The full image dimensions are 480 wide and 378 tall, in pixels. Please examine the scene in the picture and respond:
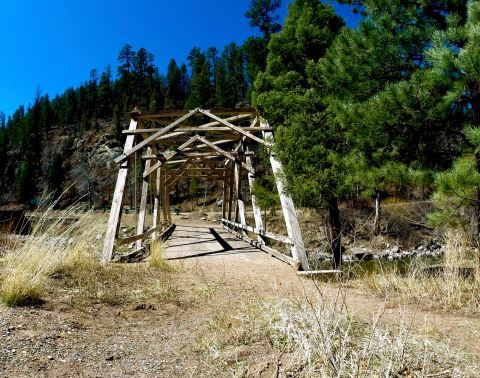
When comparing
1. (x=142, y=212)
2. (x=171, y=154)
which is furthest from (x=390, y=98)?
(x=171, y=154)

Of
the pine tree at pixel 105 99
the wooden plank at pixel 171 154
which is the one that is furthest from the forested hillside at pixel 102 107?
the wooden plank at pixel 171 154

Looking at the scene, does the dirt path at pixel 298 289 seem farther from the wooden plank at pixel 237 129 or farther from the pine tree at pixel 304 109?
the wooden plank at pixel 237 129

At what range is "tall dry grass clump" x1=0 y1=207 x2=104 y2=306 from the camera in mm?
3826

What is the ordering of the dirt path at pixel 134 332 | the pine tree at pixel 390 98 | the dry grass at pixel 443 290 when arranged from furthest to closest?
the pine tree at pixel 390 98 → the dry grass at pixel 443 290 → the dirt path at pixel 134 332

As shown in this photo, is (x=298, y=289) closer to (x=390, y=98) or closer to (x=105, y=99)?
(x=390, y=98)

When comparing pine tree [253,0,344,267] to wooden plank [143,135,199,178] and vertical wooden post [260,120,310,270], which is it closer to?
vertical wooden post [260,120,310,270]

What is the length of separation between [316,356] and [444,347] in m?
0.88

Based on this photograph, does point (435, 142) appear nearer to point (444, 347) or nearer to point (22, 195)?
point (444, 347)

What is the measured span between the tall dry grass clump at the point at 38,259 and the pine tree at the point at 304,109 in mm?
4225

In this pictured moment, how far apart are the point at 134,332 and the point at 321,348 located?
1.90 meters

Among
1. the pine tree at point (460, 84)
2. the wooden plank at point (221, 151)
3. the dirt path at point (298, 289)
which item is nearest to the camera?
the dirt path at point (298, 289)

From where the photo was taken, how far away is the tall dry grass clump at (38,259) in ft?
12.6

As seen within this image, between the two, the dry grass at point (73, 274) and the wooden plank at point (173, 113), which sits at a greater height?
the wooden plank at point (173, 113)

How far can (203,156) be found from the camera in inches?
612
